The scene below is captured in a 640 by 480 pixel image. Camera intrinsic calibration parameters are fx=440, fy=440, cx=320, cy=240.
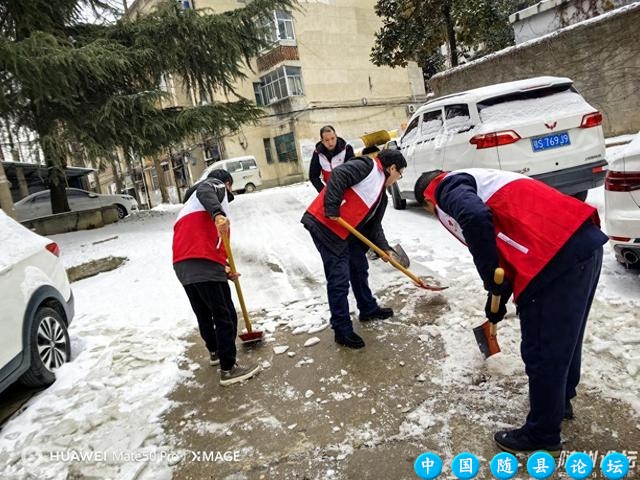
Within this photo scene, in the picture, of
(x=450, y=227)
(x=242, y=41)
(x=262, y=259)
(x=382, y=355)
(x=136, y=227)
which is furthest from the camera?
(x=242, y=41)

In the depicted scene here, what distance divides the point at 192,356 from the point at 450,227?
8.71ft

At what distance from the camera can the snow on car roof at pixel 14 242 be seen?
3.51m

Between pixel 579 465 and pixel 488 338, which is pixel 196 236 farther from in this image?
pixel 579 465

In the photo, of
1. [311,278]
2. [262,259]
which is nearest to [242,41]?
[262,259]

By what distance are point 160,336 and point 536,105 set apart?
4.97 meters

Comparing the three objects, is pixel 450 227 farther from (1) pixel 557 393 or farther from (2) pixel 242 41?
(2) pixel 242 41

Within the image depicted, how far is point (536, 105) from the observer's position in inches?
207

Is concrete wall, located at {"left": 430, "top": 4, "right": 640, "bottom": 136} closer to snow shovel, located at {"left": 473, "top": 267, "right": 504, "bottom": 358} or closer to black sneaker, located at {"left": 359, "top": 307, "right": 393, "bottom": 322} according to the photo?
black sneaker, located at {"left": 359, "top": 307, "right": 393, "bottom": 322}

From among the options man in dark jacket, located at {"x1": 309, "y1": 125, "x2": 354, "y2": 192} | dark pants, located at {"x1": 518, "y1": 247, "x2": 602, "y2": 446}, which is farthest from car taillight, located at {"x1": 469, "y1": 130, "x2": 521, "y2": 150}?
dark pants, located at {"x1": 518, "y1": 247, "x2": 602, "y2": 446}

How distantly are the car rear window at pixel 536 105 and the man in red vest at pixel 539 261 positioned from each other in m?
3.67

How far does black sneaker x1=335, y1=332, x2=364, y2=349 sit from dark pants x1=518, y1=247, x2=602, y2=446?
63.5 inches

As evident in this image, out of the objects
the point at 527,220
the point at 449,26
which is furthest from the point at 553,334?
the point at 449,26

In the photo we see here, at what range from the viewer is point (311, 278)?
5.49 m

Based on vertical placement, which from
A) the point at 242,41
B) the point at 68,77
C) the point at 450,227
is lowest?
the point at 450,227
